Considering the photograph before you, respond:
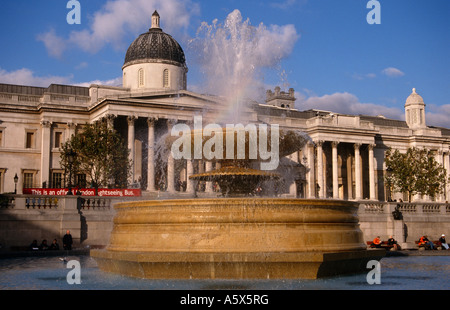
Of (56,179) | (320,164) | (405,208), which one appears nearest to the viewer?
(405,208)

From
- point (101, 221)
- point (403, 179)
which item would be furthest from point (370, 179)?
point (101, 221)

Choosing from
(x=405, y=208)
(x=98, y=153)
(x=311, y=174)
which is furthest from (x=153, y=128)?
(x=405, y=208)

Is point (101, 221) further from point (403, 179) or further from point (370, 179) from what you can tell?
point (370, 179)

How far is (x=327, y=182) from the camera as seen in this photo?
68.1m

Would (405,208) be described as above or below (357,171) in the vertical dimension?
below

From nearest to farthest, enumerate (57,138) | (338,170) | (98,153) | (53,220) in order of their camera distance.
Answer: (53,220) < (98,153) < (57,138) < (338,170)

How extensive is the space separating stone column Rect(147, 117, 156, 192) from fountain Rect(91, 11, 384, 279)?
3888 cm

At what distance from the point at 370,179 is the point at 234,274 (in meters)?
60.7

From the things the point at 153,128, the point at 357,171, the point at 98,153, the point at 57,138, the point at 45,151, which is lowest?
the point at 98,153

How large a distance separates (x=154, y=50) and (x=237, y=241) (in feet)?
165

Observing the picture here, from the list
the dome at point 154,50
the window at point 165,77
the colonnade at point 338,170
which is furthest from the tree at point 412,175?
the dome at point 154,50

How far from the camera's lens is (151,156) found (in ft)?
176

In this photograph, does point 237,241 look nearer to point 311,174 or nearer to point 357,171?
point 311,174

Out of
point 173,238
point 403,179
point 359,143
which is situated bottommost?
point 173,238
